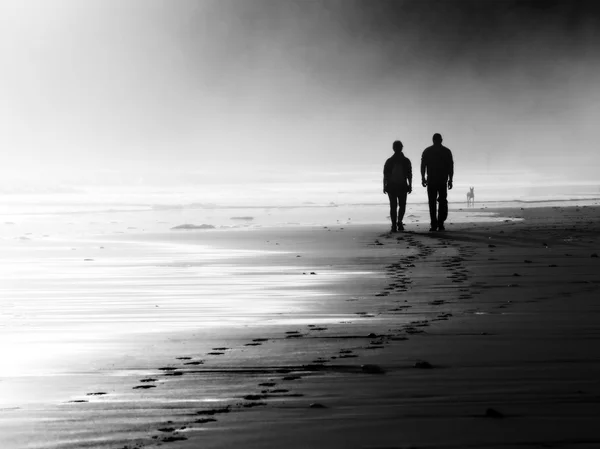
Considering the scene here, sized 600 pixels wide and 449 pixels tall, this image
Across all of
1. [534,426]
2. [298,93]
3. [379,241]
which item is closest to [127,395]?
[534,426]

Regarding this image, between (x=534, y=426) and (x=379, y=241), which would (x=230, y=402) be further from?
(x=379, y=241)

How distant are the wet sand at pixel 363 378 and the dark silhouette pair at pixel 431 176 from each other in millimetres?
10289

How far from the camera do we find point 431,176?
22.2m

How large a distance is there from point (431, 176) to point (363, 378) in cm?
1615

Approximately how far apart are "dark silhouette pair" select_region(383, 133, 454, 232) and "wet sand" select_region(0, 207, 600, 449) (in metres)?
10.3

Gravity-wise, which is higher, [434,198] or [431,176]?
[431,176]

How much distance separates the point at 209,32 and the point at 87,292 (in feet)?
468

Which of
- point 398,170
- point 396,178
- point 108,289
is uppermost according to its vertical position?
point 398,170

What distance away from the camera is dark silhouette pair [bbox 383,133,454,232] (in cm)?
2200

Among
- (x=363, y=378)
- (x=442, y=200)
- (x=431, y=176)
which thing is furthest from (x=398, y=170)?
(x=363, y=378)

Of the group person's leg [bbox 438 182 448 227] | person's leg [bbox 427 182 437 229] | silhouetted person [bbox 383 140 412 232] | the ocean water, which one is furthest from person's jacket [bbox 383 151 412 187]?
the ocean water

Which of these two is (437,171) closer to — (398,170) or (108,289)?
(398,170)

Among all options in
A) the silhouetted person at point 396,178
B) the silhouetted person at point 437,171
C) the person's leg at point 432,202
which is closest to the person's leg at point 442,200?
the silhouetted person at point 437,171

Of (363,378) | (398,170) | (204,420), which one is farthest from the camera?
(398,170)
